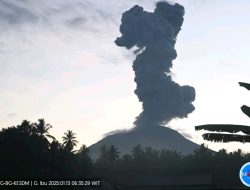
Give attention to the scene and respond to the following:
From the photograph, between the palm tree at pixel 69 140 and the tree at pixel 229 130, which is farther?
the palm tree at pixel 69 140

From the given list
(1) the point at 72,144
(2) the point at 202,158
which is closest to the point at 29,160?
(1) the point at 72,144

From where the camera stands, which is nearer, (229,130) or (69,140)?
(229,130)

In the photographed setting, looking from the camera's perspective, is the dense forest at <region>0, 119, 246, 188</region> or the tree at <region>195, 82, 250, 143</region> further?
the dense forest at <region>0, 119, 246, 188</region>

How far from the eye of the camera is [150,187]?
3593 inches

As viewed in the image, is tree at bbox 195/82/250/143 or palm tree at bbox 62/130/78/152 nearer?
tree at bbox 195/82/250/143

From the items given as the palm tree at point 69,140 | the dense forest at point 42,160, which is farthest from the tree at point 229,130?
the palm tree at point 69,140

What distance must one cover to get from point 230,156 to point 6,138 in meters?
80.9

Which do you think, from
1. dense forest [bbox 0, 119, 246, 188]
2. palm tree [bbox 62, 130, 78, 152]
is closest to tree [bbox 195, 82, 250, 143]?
dense forest [bbox 0, 119, 246, 188]

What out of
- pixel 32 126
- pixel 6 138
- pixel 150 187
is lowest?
pixel 150 187

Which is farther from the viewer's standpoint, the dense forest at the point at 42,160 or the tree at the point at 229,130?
the dense forest at the point at 42,160

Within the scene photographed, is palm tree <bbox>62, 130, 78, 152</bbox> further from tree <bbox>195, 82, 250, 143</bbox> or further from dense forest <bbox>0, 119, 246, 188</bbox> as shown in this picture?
tree <bbox>195, 82, 250, 143</bbox>

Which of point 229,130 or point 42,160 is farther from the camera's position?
point 42,160

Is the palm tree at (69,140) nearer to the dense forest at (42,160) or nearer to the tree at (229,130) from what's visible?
the dense forest at (42,160)

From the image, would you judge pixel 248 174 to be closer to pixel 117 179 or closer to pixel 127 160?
pixel 117 179
